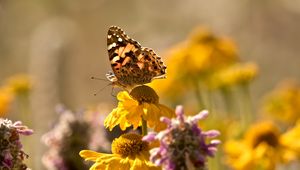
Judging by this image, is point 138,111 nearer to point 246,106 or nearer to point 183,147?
point 183,147

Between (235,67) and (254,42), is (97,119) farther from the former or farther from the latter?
(254,42)

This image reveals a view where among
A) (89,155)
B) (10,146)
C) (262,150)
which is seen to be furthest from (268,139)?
(10,146)

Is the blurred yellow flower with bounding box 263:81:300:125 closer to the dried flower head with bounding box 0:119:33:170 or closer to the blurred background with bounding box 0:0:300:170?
the dried flower head with bounding box 0:119:33:170

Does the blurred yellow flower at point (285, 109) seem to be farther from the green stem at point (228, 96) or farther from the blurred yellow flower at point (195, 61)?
the blurred yellow flower at point (195, 61)

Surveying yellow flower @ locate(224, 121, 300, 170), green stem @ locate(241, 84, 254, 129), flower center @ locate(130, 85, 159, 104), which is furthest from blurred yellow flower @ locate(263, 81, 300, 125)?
flower center @ locate(130, 85, 159, 104)

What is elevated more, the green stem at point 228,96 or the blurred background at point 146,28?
the blurred background at point 146,28

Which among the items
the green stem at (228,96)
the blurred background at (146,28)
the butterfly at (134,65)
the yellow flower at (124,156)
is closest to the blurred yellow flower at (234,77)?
the green stem at (228,96)
